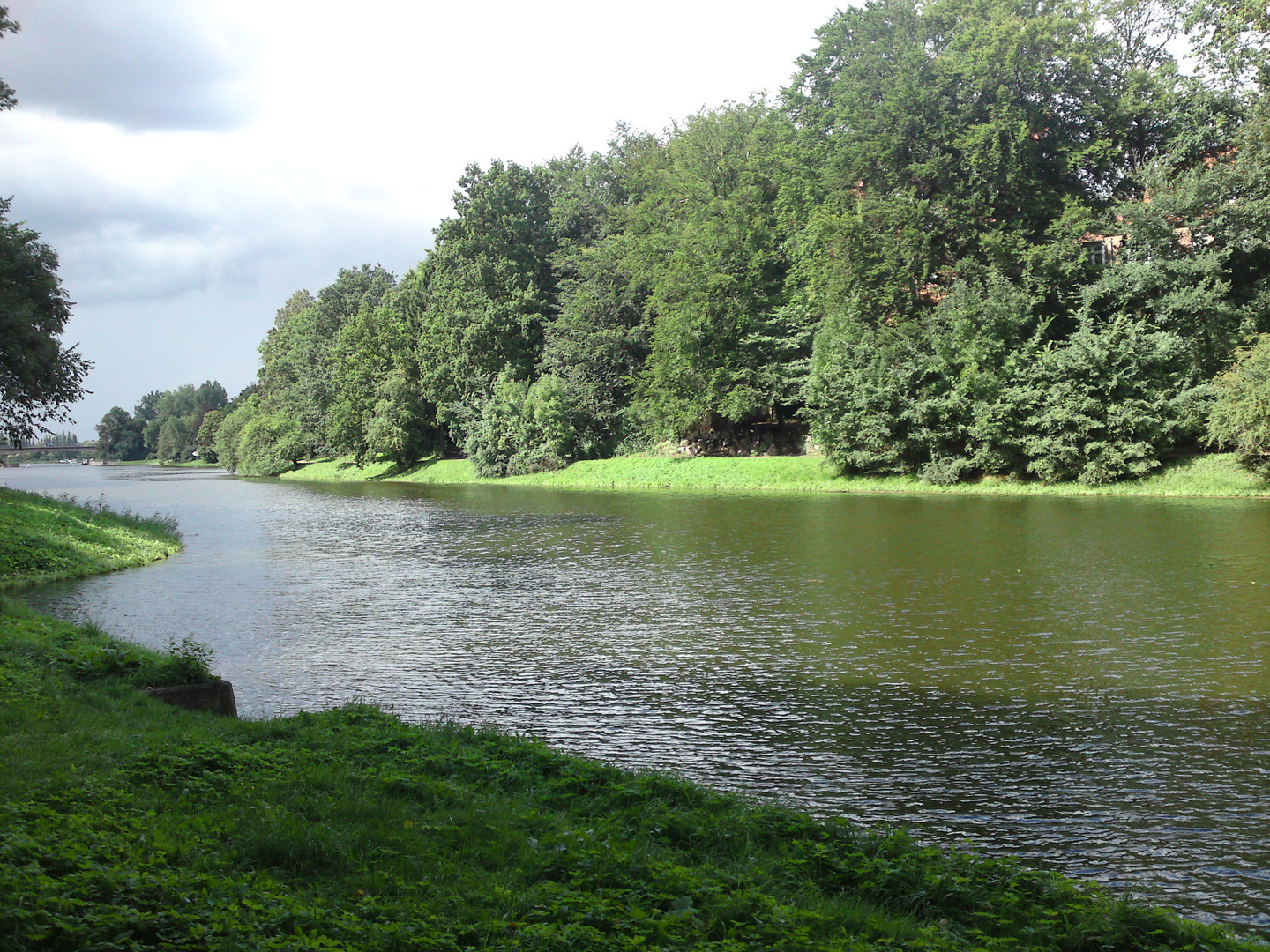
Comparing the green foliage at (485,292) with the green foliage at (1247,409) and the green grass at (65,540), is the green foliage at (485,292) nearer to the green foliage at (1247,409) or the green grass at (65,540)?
the green grass at (65,540)

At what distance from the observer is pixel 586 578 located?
851 inches

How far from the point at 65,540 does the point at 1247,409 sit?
133 ft

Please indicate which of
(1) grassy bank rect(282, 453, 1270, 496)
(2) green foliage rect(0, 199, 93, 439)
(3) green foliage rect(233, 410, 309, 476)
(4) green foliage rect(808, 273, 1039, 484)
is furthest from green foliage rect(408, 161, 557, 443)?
(2) green foliage rect(0, 199, 93, 439)

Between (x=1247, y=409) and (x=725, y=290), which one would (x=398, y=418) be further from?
(x=1247, y=409)

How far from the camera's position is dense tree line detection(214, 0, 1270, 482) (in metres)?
39.2

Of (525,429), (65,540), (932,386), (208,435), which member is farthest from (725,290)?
(208,435)

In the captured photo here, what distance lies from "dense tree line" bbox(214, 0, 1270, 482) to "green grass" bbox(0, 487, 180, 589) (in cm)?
3171

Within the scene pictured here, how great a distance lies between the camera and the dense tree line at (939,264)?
39156mm

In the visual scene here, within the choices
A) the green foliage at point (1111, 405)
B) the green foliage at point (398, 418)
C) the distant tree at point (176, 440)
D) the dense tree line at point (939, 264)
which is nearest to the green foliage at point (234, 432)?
the green foliage at point (398, 418)

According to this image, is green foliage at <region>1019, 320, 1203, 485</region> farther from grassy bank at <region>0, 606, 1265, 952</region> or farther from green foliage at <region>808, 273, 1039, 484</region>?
grassy bank at <region>0, 606, 1265, 952</region>

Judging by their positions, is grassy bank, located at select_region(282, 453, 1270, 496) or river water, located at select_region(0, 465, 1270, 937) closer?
river water, located at select_region(0, 465, 1270, 937)

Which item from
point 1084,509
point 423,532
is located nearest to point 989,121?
point 1084,509

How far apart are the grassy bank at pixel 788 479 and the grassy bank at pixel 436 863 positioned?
36293 millimetres

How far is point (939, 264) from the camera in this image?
4653 cm
